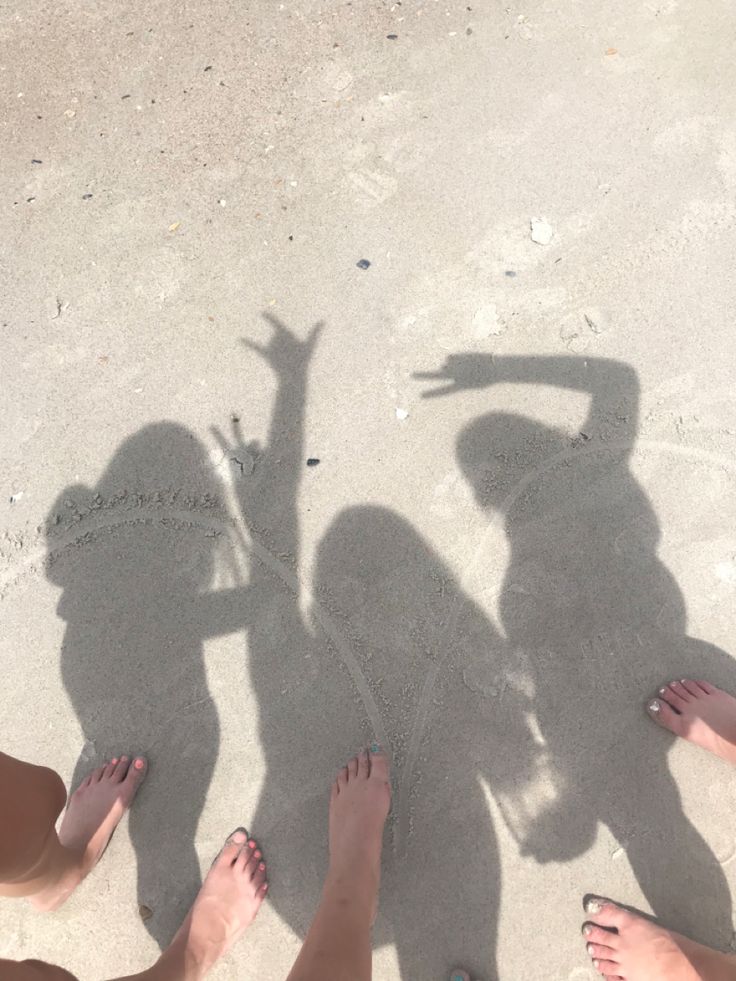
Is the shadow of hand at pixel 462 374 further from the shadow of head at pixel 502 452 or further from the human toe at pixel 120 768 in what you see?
the human toe at pixel 120 768

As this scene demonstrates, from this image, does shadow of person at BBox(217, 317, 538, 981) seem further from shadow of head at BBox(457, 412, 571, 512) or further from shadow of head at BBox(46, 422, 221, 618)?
shadow of head at BBox(457, 412, 571, 512)

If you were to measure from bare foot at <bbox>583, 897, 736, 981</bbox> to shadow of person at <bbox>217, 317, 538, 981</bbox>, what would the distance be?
1.21 feet

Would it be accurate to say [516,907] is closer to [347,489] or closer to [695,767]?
[695,767]

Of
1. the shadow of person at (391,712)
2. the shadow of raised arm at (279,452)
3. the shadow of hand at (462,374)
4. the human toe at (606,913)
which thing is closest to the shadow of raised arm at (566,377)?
the shadow of hand at (462,374)

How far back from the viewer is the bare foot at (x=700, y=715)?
2.24 meters

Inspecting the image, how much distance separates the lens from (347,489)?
99.9 inches

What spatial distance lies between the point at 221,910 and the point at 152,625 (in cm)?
106

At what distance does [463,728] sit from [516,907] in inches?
25.4

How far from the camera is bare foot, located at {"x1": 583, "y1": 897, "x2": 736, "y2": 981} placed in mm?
2041

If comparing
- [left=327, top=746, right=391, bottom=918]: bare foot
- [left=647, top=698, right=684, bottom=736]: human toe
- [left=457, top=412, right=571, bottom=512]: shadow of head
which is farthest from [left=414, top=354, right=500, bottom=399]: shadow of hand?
[left=327, top=746, right=391, bottom=918]: bare foot

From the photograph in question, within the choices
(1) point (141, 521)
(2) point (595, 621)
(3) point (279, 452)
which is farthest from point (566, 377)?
(1) point (141, 521)

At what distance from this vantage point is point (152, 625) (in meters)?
2.46

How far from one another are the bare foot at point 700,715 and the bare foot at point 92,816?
79.5 inches

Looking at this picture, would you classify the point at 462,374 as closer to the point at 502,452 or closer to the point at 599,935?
the point at 502,452
